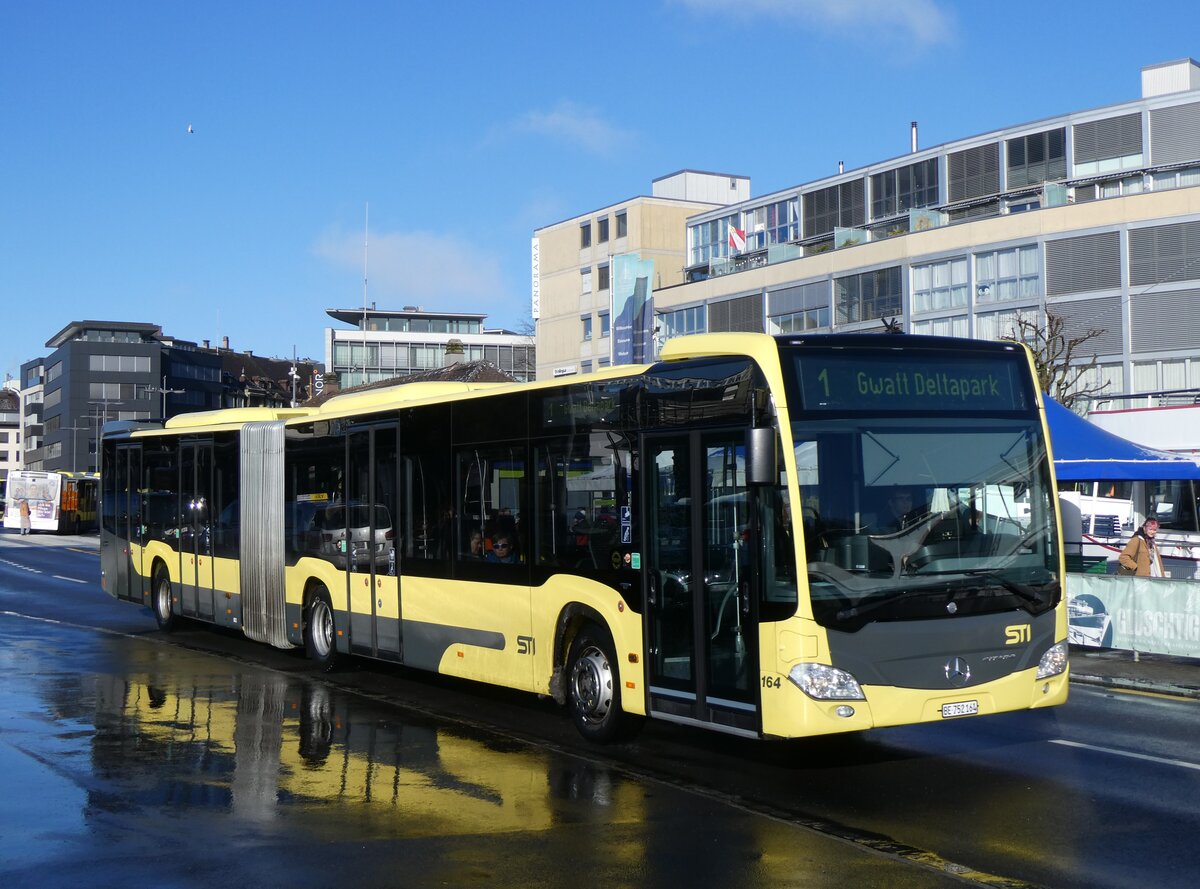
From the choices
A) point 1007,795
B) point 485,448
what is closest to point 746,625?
point 1007,795

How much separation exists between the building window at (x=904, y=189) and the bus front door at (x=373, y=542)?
194ft

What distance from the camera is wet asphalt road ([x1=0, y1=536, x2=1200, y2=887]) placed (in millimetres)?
7348

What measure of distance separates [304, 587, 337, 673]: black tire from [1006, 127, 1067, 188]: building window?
56.4 metres

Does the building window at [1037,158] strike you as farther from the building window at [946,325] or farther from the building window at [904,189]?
the building window at [946,325]

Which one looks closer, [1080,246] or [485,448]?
[485,448]

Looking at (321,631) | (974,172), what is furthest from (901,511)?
(974,172)

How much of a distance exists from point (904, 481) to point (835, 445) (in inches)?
20.9

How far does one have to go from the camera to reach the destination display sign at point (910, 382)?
9422 mm

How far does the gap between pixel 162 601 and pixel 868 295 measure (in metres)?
52.4

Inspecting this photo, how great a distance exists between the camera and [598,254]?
302 feet

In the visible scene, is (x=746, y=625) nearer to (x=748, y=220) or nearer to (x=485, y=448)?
(x=485, y=448)

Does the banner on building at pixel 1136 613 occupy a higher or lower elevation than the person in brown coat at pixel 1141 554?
lower

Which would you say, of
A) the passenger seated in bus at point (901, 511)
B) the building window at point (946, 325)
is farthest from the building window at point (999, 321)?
the passenger seated in bus at point (901, 511)

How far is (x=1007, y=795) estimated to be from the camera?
9.12m
